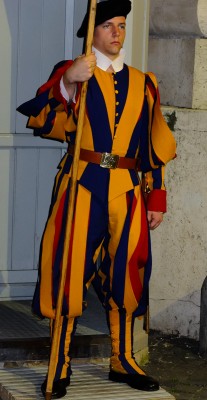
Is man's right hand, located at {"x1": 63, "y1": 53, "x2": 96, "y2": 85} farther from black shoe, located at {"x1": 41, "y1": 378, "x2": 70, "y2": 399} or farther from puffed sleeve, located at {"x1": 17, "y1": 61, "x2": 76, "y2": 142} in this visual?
black shoe, located at {"x1": 41, "y1": 378, "x2": 70, "y2": 399}

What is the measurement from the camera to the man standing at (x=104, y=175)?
662cm

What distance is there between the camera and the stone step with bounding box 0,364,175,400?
22.1 ft

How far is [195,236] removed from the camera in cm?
829

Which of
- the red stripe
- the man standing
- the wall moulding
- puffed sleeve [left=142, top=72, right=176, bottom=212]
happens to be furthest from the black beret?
the wall moulding

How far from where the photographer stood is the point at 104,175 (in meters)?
6.67

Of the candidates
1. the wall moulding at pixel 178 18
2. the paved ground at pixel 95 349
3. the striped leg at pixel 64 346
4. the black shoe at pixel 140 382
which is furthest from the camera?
the wall moulding at pixel 178 18

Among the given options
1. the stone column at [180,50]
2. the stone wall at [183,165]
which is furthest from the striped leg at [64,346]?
the stone column at [180,50]

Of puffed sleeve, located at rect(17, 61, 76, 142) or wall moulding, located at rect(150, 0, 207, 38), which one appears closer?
puffed sleeve, located at rect(17, 61, 76, 142)

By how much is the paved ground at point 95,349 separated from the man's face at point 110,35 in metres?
1.80

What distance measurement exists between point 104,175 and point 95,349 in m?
1.25

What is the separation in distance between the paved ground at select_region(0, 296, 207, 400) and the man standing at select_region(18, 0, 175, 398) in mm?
483

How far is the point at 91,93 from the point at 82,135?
0.76ft

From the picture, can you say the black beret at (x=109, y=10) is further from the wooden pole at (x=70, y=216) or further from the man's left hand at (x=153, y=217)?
the man's left hand at (x=153, y=217)

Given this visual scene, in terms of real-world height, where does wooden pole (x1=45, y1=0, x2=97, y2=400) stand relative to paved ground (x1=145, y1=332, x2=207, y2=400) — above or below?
above
